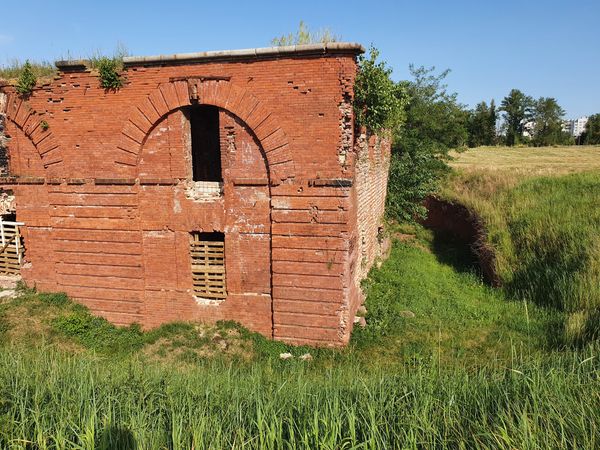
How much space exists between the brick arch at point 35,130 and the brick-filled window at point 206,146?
336 centimetres

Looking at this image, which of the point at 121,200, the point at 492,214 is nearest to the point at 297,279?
the point at 121,200

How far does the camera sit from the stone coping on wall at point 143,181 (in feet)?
28.5

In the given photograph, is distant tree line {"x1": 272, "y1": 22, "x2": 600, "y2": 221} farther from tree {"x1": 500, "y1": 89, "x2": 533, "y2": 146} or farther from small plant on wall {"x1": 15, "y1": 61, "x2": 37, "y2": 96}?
tree {"x1": 500, "y1": 89, "x2": 533, "y2": 146}

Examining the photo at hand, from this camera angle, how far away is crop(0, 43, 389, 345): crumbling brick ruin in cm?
869

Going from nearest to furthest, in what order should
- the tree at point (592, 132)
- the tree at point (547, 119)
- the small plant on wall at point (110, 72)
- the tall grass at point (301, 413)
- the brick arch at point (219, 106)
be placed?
the tall grass at point (301, 413), the brick arch at point (219, 106), the small plant on wall at point (110, 72), the tree at point (592, 132), the tree at point (547, 119)

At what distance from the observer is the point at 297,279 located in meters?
9.12

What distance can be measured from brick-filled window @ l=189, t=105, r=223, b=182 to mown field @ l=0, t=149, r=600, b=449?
448cm

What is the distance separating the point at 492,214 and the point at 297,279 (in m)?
9.43

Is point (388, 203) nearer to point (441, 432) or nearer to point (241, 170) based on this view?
point (241, 170)

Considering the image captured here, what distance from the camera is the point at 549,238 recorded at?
42.7 feet

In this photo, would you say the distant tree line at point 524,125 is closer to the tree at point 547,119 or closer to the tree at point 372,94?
the tree at point 547,119

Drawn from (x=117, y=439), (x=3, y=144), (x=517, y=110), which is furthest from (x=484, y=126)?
(x=117, y=439)

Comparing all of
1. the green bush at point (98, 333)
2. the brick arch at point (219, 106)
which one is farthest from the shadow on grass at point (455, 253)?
the green bush at point (98, 333)

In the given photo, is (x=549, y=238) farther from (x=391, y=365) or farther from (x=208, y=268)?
(x=208, y=268)
